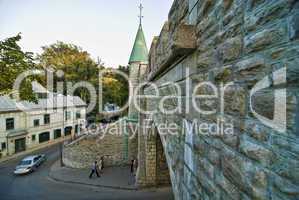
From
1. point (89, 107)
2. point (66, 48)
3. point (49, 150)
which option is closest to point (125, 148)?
point (49, 150)

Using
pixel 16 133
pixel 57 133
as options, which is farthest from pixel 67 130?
pixel 16 133

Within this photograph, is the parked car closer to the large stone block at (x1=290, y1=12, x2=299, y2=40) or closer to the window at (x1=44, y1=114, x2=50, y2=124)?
the window at (x1=44, y1=114, x2=50, y2=124)

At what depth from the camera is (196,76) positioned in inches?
88.5

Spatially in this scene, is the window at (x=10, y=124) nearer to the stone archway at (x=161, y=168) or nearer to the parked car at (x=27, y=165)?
the parked car at (x=27, y=165)

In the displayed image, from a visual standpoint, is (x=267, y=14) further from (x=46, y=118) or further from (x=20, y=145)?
(x=46, y=118)

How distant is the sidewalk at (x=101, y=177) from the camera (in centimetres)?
1305

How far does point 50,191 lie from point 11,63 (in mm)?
→ 8631

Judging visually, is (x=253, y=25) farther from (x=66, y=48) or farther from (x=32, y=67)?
(x=66, y=48)

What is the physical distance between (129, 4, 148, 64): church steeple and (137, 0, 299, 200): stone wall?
15.2 meters

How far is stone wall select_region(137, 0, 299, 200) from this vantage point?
1039 millimetres

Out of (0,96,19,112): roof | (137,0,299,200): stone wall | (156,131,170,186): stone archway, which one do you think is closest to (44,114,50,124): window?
(0,96,19,112): roof

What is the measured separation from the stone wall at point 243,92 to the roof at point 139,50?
15184 mm

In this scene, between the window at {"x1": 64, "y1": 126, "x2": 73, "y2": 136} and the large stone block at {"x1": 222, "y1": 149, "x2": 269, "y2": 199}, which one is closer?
the large stone block at {"x1": 222, "y1": 149, "x2": 269, "y2": 199}

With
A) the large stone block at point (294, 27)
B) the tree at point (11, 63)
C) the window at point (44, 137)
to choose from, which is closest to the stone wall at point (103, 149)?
the window at point (44, 137)
